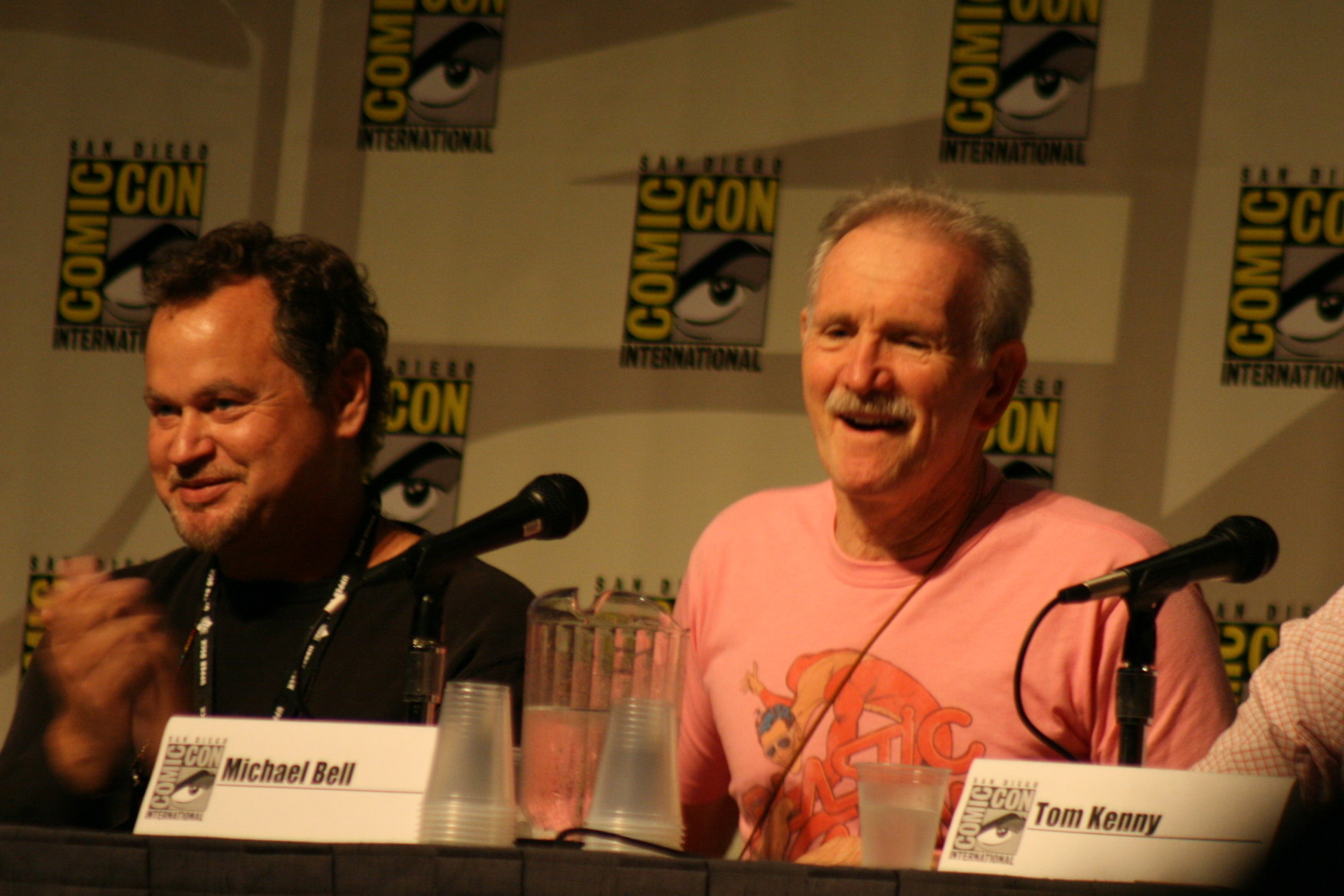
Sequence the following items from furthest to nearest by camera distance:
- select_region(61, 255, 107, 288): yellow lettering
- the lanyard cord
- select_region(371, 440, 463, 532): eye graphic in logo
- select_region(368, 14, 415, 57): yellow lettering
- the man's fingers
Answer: select_region(61, 255, 107, 288): yellow lettering < select_region(368, 14, 415, 57): yellow lettering < select_region(371, 440, 463, 532): eye graphic in logo < the lanyard cord < the man's fingers

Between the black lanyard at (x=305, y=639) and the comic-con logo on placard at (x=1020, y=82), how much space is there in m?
1.59

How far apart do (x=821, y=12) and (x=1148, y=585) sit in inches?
84.5

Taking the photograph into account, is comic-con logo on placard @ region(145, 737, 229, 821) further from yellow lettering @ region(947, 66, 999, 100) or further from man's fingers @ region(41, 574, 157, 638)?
yellow lettering @ region(947, 66, 999, 100)

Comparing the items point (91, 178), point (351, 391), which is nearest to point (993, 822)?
point (351, 391)

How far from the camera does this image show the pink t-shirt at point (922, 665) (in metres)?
1.87

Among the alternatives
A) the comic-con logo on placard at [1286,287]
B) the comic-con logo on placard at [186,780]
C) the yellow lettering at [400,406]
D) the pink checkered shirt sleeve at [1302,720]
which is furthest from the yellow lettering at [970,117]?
the comic-con logo on placard at [186,780]

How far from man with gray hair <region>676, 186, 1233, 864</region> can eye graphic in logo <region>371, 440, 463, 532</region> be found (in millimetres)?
1287

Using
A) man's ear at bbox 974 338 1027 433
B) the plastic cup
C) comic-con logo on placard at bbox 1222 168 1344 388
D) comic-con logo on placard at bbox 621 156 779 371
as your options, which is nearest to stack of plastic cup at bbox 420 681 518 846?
the plastic cup

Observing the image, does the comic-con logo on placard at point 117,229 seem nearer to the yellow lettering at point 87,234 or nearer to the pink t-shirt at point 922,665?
the yellow lettering at point 87,234

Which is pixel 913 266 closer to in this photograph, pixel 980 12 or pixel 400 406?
pixel 980 12

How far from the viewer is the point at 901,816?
1391 mm

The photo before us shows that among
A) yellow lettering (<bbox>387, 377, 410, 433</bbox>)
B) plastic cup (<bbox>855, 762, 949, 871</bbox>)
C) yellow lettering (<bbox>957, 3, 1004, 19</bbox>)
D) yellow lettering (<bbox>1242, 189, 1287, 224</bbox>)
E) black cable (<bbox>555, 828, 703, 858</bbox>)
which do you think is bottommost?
black cable (<bbox>555, 828, 703, 858</bbox>)

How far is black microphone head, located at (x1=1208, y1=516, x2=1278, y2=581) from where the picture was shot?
57.4 inches

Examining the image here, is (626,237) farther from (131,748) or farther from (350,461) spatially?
(131,748)
